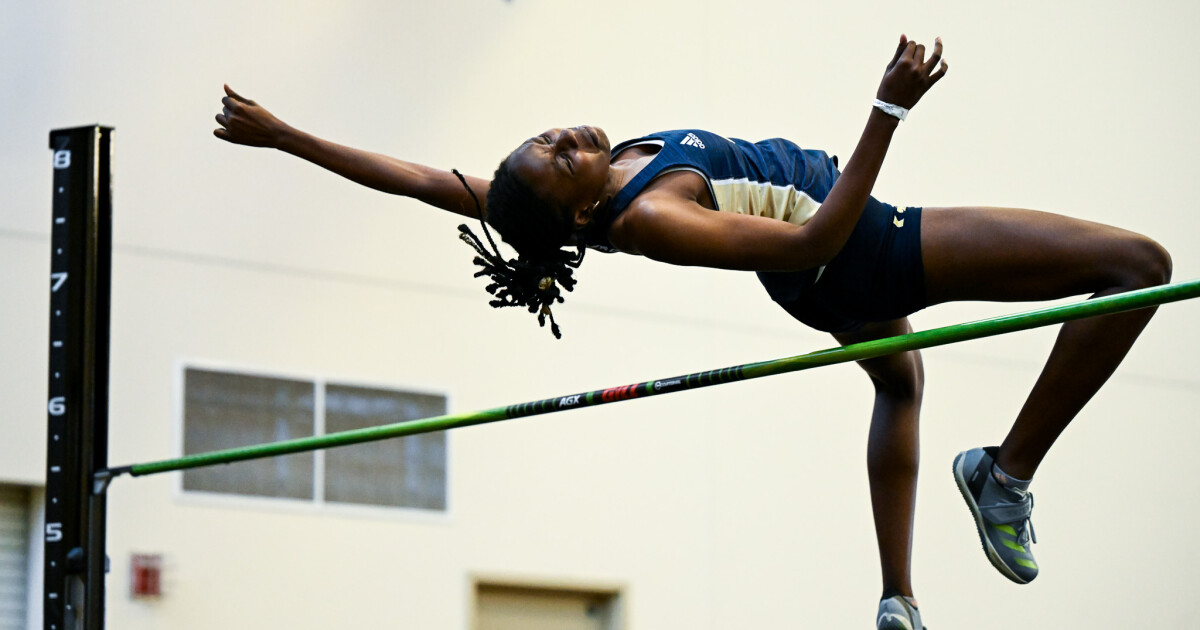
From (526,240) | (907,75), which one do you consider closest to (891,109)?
(907,75)

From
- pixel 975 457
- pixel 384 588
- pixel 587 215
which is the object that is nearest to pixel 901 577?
pixel 975 457

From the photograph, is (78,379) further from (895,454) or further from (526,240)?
(895,454)

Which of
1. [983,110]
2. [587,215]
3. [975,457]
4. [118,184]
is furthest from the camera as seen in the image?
[983,110]

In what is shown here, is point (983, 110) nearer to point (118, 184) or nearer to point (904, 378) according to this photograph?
point (118, 184)

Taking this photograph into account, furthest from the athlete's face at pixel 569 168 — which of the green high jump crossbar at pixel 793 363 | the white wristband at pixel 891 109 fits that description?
the white wristband at pixel 891 109

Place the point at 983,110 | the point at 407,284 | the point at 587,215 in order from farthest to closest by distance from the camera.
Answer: the point at 983,110, the point at 407,284, the point at 587,215

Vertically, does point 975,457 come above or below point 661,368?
below

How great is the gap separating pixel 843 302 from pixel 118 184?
325cm

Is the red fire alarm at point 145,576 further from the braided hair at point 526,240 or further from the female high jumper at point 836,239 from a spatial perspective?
the braided hair at point 526,240

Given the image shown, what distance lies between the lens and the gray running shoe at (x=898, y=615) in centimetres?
272

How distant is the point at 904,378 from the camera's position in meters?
2.84

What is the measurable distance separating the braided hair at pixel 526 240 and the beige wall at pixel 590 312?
2.68 meters

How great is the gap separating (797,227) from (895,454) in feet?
2.61

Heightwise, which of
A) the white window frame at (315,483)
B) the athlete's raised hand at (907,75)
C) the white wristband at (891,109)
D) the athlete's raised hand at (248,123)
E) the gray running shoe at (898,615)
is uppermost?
the athlete's raised hand at (248,123)
